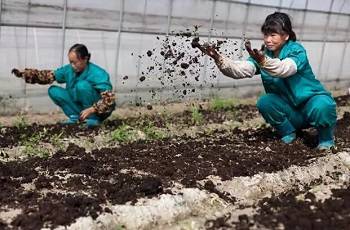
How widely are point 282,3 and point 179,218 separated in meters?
7.04

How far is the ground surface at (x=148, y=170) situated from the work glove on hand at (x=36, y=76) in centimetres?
49

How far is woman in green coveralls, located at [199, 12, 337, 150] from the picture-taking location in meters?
5.42

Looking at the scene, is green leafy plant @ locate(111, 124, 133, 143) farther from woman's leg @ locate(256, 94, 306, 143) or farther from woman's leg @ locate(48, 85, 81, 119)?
woman's leg @ locate(256, 94, 306, 143)

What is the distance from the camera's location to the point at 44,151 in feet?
18.5

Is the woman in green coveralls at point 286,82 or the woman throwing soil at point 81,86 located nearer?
the woman in green coveralls at point 286,82

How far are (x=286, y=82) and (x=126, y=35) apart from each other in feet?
10.0

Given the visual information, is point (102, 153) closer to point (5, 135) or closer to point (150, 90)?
Result: point (5, 135)

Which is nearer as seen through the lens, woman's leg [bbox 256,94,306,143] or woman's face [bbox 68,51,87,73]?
woman's leg [bbox 256,94,306,143]

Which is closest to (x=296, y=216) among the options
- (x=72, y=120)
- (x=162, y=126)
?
(x=162, y=126)

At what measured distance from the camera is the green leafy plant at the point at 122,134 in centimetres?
627

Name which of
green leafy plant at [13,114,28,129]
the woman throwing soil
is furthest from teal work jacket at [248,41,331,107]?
green leafy plant at [13,114,28,129]

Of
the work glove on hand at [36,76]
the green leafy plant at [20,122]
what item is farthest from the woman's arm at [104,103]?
the green leafy plant at [20,122]

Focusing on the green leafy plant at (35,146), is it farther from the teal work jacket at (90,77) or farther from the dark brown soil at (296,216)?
the dark brown soil at (296,216)

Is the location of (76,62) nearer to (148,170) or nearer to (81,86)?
(81,86)
